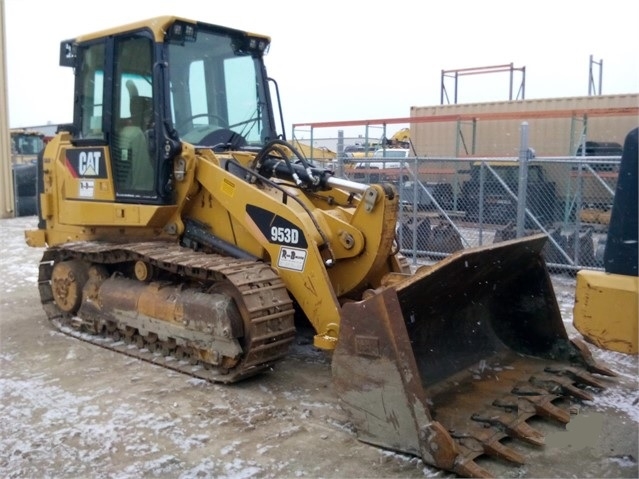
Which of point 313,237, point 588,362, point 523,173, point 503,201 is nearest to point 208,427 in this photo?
point 313,237

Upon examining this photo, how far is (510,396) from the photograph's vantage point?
429 cm

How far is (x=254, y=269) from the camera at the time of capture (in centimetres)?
495

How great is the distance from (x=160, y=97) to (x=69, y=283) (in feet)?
6.99

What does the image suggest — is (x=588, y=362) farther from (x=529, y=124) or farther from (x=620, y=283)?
(x=529, y=124)

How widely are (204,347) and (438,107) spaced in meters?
14.7

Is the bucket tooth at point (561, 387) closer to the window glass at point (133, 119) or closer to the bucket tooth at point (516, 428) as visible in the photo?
the bucket tooth at point (516, 428)

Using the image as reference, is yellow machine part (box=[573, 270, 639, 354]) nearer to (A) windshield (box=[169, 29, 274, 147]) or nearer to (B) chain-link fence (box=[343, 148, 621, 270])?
(A) windshield (box=[169, 29, 274, 147])

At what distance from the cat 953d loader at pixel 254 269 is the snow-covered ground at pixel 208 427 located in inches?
7.0

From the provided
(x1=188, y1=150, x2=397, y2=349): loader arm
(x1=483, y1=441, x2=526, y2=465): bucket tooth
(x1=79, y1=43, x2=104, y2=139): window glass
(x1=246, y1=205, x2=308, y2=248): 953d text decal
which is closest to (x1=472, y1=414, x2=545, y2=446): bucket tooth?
(x1=483, y1=441, x2=526, y2=465): bucket tooth

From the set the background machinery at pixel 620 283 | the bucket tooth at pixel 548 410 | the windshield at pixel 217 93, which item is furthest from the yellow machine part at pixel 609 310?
the windshield at pixel 217 93

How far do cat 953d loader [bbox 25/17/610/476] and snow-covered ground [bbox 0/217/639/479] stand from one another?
0.18 meters

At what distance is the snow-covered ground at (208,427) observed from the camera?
12.0ft

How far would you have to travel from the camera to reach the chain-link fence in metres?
8.77

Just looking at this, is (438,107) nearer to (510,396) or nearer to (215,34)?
(215,34)
